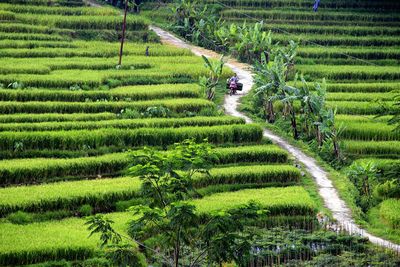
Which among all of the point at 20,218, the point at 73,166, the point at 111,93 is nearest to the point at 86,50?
the point at 111,93

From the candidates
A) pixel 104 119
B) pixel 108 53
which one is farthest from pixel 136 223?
pixel 108 53

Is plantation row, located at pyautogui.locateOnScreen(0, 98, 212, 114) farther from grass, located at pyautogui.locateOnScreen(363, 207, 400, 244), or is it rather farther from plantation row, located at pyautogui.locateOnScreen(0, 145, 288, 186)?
grass, located at pyautogui.locateOnScreen(363, 207, 400, 244)

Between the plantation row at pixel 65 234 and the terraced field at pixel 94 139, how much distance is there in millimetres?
21

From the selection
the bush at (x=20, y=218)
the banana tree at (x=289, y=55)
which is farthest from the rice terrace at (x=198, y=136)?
the banana tree at (x=289, y=55)

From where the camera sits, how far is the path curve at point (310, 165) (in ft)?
64.6

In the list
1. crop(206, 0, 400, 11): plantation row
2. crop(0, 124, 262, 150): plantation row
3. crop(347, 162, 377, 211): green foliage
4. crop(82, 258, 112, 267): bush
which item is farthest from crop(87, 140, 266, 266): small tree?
crop(206, 0, 400, 11): plantation row

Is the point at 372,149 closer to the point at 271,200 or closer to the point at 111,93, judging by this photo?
the point at 271,200

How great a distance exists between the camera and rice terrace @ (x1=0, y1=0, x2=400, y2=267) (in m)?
16.4

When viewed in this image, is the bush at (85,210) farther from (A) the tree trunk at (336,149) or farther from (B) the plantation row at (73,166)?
(A) the tree trunk at (336,149)

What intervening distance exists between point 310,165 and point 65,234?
8.50m

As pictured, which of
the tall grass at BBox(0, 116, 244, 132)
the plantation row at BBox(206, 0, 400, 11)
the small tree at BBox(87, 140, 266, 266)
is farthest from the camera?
the plantation row at BBox(206, 0, 400, 11)

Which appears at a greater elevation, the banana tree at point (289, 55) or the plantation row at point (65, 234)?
the banana tree at point (289, 55)

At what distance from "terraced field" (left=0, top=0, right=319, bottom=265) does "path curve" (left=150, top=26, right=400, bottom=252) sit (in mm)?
516

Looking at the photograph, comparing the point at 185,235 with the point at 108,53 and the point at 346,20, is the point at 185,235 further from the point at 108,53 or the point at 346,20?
the point at 346,20
